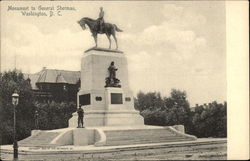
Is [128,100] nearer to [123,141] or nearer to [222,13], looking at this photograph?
[123,141]

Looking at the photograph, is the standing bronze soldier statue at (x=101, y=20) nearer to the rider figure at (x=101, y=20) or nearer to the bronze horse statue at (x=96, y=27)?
the rider figure at (x=101, y=20)

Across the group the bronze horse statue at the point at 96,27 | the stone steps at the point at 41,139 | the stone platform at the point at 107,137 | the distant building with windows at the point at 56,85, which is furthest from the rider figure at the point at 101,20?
the stone steps at the point at 41,139

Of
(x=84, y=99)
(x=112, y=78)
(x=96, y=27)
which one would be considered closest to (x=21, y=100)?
(x=84, y=99)

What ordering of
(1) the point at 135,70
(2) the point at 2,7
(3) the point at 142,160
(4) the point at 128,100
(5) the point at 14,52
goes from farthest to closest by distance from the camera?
(4) the point at 128,100, (1) the point at 135,70, (5) the point at 14,52, (2) the point at 2,7, (3) the point at 142,160

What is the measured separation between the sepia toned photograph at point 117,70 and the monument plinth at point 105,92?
5 cm

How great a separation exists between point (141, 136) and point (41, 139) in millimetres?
4465

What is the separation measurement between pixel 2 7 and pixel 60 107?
10589 mm

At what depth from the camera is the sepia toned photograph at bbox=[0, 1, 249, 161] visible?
15398 mm

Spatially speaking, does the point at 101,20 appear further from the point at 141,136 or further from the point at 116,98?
the point at 141,136

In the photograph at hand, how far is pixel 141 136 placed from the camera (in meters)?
18.2

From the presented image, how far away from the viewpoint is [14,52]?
53.2 ft

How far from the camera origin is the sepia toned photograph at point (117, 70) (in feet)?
50.5

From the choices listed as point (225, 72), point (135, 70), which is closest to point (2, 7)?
point (135, 70)

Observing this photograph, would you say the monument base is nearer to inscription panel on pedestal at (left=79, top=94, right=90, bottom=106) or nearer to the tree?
inscription panel on pedestal at (left=79, top=94, right=90, bottom=106)
